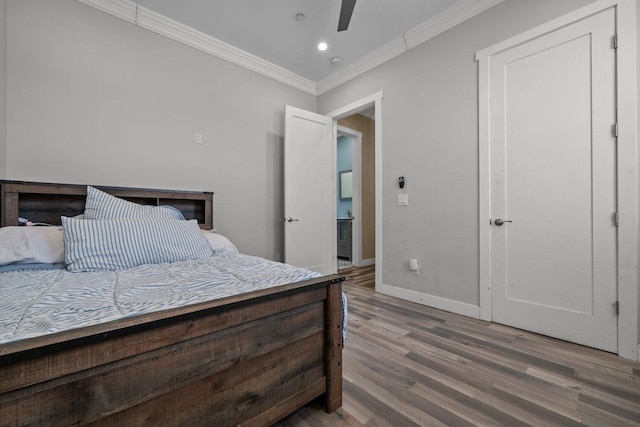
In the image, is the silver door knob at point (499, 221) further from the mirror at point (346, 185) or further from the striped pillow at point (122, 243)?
the mirror at point (346, 185)

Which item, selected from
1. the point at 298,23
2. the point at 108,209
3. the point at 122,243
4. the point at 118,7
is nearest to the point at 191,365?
the point at 122,243

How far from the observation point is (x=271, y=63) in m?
3.38

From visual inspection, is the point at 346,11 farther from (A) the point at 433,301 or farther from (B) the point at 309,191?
(A) the point at 433,301

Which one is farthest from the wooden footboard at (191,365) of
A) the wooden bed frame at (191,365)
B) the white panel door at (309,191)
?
the white panel door at (309,191)

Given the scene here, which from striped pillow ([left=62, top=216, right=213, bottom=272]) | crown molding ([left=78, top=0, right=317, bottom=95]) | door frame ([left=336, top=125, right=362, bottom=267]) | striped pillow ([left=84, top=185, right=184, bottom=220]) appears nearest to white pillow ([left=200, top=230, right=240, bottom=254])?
striped pillow ([left=62, top=216, right=213, bottom=272])

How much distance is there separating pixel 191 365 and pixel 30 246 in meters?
1.47

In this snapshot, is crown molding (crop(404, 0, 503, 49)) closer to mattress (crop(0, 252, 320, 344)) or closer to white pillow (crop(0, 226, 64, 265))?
mattress (crop(0, 252, 320, 344))

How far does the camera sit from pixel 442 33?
8.48 feet

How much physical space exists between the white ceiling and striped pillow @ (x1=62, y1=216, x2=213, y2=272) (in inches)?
81.7

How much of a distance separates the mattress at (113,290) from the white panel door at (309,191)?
1.73 m

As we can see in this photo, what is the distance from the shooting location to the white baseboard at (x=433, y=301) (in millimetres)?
2388

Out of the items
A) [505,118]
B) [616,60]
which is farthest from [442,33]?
[616,60]

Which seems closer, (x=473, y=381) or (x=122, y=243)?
(x=473, y=381)

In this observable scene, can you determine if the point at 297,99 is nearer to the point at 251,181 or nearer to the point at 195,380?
the point at 251,181
